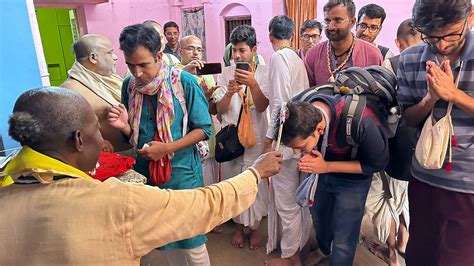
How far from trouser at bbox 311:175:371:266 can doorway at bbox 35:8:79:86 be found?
6261 mm

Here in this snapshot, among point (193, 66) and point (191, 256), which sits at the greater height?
point (193, 66)

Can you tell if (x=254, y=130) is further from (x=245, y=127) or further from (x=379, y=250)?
(x=379, y=250)

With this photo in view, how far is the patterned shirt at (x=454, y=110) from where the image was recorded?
4.36ft

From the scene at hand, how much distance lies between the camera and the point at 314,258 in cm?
256

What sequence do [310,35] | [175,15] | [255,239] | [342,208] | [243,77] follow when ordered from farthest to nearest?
[175,15], [310,35], [255,239], [243,77], [342,208]

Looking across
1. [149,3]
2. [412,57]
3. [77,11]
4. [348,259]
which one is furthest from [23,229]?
[149,3]

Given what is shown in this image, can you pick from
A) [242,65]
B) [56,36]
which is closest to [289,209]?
[242,65]

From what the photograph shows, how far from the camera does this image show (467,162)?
1.40 meters

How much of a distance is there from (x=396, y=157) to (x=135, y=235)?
1.56 m

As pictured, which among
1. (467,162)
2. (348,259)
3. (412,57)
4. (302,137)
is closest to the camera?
(467,162)

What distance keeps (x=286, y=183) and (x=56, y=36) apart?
6446 millimetres

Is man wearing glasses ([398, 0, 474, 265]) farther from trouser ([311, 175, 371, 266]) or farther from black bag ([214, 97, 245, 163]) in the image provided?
black bag ([214, 97, 245, 163])

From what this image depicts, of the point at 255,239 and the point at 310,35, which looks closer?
the point at 255,239

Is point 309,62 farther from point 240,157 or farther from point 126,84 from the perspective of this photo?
point 126,84
